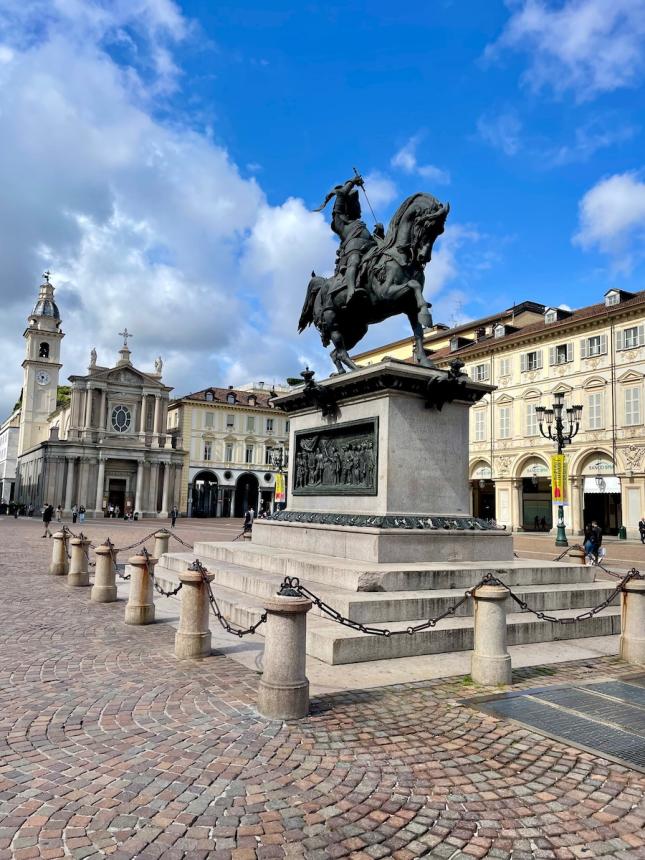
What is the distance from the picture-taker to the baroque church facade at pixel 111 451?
216ft

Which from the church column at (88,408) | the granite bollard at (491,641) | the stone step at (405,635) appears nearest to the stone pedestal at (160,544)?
the stone step at (405,635)

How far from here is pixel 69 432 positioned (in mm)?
67688

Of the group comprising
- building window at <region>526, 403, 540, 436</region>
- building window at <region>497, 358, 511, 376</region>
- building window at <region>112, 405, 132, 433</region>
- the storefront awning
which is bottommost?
the storefront awning

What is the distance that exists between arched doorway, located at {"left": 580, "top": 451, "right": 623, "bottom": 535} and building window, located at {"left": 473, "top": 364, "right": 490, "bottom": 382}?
10882mm

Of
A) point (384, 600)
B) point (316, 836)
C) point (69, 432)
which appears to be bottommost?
point (316, 836)

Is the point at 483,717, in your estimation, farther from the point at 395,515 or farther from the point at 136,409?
the point at 136,409

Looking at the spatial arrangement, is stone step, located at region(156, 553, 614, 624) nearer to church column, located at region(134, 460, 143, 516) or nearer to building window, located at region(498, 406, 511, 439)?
building window, located at region(498, 406, 511, 439)

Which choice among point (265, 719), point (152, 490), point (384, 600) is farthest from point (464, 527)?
point (152, 490)

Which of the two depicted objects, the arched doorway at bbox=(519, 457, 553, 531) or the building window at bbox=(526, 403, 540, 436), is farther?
the arched doorway at bbox=(519, 457, 553, 531)

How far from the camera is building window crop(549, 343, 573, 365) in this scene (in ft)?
139

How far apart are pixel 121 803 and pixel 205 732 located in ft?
3.73

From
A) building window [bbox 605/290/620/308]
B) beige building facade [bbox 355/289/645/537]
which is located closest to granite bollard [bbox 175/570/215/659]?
beige building facade [bbox 355/289/645/537]

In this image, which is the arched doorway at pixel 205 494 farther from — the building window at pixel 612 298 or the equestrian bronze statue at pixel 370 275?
the equestrian bronze statue at pixel 370 275

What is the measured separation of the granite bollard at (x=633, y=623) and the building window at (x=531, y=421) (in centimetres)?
3800
